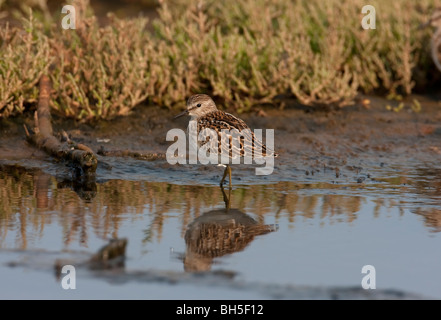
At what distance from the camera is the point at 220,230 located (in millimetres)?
6273

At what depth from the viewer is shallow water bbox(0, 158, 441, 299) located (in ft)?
16.5

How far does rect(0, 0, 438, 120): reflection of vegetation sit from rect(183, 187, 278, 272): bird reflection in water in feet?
10.7

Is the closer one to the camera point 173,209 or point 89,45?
point 173,209

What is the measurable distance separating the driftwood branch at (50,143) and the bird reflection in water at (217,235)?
171 cm

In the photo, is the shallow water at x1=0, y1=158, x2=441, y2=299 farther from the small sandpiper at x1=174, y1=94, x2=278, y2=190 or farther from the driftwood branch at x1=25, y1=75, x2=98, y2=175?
the small sandpiper at x1=174, y1=94, x2=278, y2=190

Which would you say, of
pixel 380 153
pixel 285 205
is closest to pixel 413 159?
pixel 380 153

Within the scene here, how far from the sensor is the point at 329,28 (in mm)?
11281

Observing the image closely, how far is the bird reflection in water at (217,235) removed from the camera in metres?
5.51

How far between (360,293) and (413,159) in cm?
449
